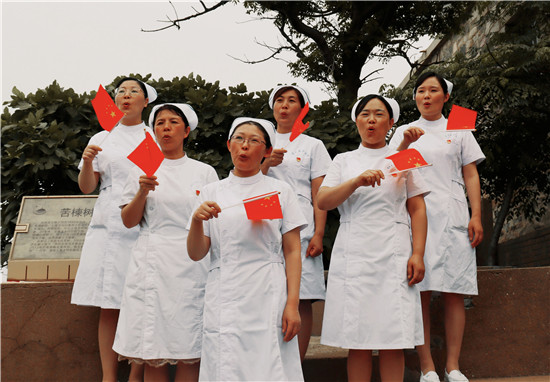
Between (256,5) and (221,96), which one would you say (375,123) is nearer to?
(221,96)

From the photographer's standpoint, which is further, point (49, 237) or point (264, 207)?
point (49, 237)

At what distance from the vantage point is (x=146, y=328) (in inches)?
116

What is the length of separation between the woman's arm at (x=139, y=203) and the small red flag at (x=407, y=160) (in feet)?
3.87

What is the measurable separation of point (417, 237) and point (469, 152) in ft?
2.99

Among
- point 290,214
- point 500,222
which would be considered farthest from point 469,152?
point 500,222

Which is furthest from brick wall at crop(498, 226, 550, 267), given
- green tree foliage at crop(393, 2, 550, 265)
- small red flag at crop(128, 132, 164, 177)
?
small red flag at crop(128, 132, 164, 177)

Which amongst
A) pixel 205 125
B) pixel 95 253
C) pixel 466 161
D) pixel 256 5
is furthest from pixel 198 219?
pixel 256 5

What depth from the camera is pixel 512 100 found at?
20.0 ft

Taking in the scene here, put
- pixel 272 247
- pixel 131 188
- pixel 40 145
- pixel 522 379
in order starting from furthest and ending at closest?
1. pixel 40 145
2. pixel 522 379
3. pixel 131 188
4. pixel 272 247

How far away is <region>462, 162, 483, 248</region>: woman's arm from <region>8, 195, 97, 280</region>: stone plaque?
8.58 ft

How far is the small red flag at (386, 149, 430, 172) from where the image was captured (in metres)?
2.99

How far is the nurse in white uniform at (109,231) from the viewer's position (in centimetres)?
338

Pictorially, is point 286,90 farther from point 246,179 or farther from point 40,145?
point 40,145

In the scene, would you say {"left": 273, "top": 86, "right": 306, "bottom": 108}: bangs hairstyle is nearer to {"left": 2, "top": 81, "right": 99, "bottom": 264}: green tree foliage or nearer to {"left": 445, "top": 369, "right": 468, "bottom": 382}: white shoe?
{"left": 445, "top": 369, "right": 468, "bottom": 382}: white shoe
